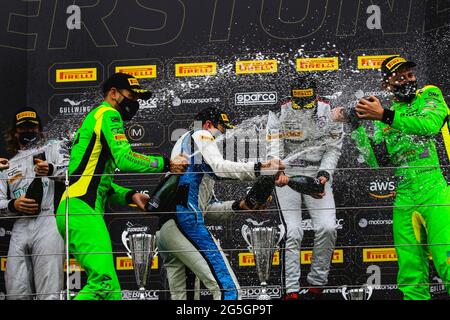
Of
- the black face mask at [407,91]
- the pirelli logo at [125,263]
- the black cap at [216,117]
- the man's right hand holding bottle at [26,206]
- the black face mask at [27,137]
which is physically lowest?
the pirelli logo at [125,263]

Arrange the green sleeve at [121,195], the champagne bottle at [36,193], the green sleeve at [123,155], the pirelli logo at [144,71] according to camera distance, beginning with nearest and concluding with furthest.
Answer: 1. the green sleeve at [123,155]
2. the green sleeve at [121,195]
3. the champagne bottle at [36,193]
4. the pirelli logo at [144,71]

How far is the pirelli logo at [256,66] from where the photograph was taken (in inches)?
227

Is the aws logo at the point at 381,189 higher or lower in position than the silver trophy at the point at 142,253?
higher

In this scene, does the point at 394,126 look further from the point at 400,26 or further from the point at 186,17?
the point at 186,17

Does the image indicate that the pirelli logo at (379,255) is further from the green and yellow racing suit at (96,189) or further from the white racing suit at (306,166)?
the green and yellow racing suit at (96,189)

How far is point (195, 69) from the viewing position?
A: 5832 millimetres

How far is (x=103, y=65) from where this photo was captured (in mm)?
5898

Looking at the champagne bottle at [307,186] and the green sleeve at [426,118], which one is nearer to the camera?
the green sleeve at [426,118]

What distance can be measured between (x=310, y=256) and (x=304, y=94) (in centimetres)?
99

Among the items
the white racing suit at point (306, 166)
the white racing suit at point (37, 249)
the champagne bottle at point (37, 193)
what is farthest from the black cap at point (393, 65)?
the champagne bottle at point (37, 193)

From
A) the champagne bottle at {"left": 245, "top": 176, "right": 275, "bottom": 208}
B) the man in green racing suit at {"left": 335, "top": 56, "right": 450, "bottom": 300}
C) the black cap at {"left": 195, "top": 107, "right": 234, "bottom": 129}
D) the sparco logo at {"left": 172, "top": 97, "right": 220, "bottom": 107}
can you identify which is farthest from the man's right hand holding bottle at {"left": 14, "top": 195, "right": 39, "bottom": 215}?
the man in green racing suit at {"left": 335, "top": 56, "right": 450, "bottom": 300}

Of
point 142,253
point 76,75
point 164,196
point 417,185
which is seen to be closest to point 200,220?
point 164,196

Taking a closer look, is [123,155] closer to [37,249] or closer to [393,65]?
[37,249]

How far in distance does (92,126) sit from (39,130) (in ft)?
2.85
